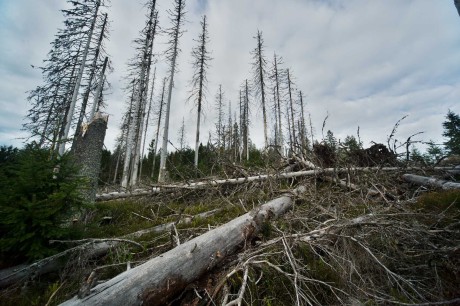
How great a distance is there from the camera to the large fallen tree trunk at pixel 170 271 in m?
1.90

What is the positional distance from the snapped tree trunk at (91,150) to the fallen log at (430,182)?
7.80 m

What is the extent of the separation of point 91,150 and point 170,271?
4.06 meters

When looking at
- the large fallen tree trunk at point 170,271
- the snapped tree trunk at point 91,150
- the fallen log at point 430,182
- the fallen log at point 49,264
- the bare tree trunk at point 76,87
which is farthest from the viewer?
the bare tree trunk at point 76,87

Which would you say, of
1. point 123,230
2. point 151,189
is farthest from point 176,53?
point 123,230

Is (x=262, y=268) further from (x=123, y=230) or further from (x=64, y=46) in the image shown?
(x=64, y=46)

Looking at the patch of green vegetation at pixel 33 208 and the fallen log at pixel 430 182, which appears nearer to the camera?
the patch of green vegetation at pixel 33 208

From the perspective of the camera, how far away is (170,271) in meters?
2.27

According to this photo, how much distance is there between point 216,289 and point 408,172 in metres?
6.92

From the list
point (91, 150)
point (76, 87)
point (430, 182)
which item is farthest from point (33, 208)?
point (76, 87)

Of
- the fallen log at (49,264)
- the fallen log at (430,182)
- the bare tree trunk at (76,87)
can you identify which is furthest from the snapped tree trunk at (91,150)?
the bare tree trunk at (76,87)

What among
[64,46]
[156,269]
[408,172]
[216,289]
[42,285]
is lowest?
[42,285]

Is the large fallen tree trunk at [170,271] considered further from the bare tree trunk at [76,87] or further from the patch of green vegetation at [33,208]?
the bare tree trunk at [76,87]

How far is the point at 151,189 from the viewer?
6.37 m

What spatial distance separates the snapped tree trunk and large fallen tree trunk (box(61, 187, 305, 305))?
11.5 ft
